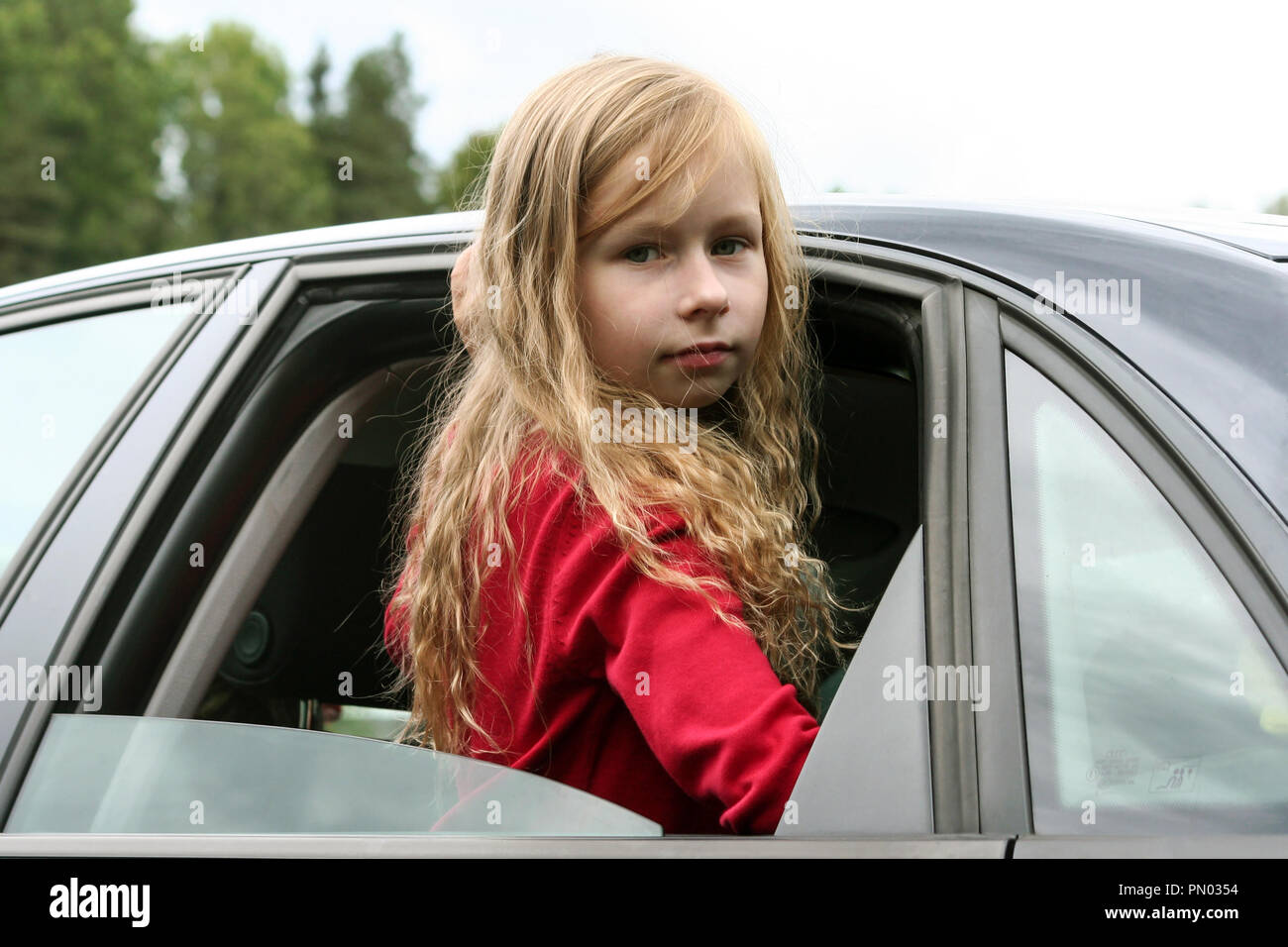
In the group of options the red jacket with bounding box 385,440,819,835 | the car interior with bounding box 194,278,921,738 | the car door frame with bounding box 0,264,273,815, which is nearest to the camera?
the red jacket with bounding box 385,440,819,835

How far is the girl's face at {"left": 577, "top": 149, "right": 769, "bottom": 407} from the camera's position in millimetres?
1493

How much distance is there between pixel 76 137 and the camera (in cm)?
3519

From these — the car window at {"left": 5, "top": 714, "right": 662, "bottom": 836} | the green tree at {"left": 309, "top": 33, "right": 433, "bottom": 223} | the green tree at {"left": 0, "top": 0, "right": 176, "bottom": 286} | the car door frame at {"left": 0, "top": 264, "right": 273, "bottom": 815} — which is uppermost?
the green tree at {"left": 309, "top": 33, "right": 433, "bottom": 223}

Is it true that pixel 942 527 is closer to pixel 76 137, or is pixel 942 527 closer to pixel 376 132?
pixel 76 137

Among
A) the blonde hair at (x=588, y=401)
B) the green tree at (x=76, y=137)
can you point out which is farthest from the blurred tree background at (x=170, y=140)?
the blonde hair at (x=588, y=401)

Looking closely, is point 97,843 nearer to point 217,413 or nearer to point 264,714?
point 217,413

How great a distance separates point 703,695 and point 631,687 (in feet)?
0.29

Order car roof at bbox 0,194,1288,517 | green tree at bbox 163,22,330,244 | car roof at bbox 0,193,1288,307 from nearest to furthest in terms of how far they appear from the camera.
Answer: car roof at bbox 0,194,1288,517, car roof at bbox 0,193,1288,307, green tree at bbox 163,22,330,244

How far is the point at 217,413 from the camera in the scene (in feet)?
→ 6.25

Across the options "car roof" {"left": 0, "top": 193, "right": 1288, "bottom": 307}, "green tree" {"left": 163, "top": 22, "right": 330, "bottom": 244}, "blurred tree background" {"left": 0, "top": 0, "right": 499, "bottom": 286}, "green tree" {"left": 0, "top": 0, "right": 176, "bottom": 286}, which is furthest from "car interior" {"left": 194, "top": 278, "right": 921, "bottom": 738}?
"green tree" {"left": 163, "top": 22, "right": 330, "bottom": 244}

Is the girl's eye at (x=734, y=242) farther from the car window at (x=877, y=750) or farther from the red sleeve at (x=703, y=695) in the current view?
the car window at (x=877, y=750)

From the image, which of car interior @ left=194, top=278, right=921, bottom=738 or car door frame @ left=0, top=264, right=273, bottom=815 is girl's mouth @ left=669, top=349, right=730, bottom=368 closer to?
car interior @ left=194, top=278, right=921, bottom=738

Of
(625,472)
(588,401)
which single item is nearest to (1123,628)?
(625,472)

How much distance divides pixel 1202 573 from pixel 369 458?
70.3 inches
